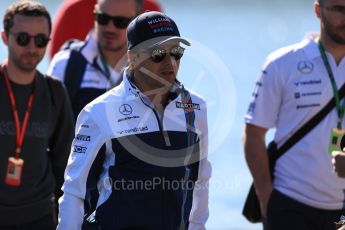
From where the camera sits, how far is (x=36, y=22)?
27.0 ft

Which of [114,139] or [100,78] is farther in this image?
[100,78]

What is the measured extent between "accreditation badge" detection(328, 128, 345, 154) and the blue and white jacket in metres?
1.42

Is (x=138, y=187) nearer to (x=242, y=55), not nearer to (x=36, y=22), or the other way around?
(x=36, y=22)

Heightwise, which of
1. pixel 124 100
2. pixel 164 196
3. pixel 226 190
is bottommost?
pixel 226 190

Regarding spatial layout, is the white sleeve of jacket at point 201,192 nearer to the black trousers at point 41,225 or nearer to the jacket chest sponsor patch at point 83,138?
the jacket chest sponsor patch at point 83,138

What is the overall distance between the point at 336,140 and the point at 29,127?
196cm

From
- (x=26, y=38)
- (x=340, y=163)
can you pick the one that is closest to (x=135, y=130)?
(x=340, y=163)

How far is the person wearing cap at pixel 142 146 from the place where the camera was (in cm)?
632

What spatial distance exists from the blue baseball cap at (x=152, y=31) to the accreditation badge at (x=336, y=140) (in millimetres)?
1617

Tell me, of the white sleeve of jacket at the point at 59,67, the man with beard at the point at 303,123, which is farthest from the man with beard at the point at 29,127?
the man with beard at the point at 303,123

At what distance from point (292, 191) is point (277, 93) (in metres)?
0.64

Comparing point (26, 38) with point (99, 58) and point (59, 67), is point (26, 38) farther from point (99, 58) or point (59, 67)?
point (99, 58)

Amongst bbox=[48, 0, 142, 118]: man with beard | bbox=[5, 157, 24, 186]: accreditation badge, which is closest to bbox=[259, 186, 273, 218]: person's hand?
bbox=[48, 0, 142, 118]: man with beard

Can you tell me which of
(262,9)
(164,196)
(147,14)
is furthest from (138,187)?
(262,9)
